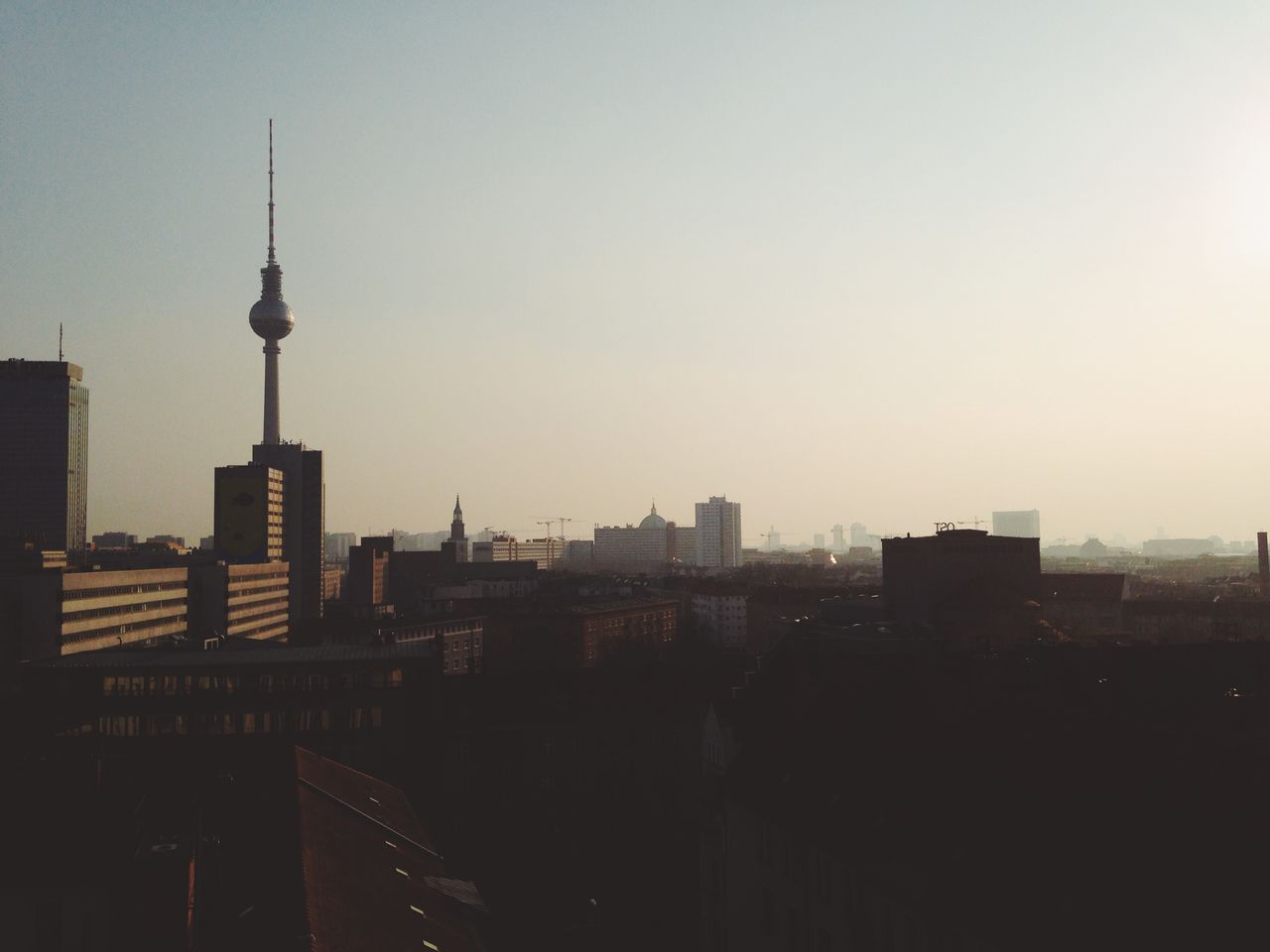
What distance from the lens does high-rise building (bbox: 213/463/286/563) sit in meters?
176

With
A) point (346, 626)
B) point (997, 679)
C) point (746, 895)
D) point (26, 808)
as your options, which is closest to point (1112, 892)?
point (997, 679)

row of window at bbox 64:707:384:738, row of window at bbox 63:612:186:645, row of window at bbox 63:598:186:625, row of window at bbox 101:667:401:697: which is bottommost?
row of window at bbox 64:707:384:738

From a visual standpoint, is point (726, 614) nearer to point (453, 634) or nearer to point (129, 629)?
point (453, 634)

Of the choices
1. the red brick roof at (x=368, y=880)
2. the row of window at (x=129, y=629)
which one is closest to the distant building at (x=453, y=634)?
the row of window at (x=129, y=629)

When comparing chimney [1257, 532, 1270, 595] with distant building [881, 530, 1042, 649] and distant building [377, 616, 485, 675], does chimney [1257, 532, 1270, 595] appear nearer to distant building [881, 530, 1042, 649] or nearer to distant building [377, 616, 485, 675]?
distant building [881, 530, 1042, 649]

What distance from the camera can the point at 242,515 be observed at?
176875 mm

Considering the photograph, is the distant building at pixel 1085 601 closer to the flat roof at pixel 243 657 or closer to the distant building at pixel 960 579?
the distant building at pixel 960 579

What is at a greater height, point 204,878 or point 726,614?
point 204,878

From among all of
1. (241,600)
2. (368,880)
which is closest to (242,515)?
(241,600)

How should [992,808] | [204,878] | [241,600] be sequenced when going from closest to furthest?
[204,878] < [992,808] < [241,600]

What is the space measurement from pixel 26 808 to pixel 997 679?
26874 mm

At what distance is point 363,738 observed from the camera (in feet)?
190

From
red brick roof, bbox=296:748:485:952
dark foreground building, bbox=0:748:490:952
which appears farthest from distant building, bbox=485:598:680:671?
dark foreground building, bbox=0:748:490:952

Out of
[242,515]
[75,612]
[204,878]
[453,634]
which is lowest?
[453,634]
